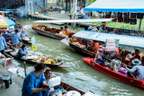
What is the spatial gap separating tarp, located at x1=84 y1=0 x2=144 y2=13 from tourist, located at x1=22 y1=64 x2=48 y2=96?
49.9 ft

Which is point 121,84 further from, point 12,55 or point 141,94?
point 12,55

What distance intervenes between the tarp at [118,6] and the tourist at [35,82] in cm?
1521

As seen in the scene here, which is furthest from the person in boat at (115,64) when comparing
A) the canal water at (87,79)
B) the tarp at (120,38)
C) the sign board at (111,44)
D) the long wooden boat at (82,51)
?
the long wooden boat at (82,51)

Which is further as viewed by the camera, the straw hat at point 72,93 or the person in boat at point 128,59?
the person in boat at point 128,59

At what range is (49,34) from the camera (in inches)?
1093

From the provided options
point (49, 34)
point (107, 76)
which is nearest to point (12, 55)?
point (107, 76)

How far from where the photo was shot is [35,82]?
706 cm

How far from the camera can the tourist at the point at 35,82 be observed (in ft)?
22.8

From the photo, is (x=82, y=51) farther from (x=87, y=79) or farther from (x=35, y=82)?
(x=35, y=82)

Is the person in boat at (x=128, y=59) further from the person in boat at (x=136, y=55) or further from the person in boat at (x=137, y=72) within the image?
the person in boat at (x=137, y=72)

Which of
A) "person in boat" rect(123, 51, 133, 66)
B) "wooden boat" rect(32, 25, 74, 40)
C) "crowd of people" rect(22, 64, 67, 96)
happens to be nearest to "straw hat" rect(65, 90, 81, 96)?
"crowd of people" rect(22, 64, 67, 96)

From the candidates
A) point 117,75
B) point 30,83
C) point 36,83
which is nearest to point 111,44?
point 117,75

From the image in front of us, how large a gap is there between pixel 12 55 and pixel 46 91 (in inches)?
442

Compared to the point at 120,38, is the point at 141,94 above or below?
below
